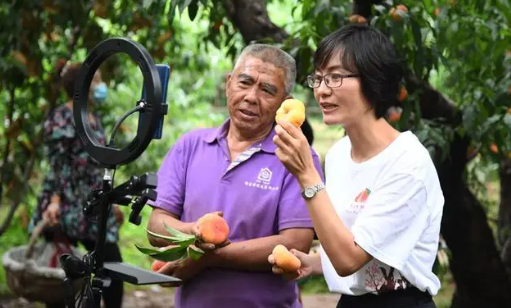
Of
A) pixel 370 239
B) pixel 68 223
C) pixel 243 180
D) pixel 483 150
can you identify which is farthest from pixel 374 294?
pixel 68 223

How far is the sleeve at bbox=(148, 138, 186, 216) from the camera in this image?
10.5ft

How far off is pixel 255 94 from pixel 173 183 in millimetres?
402

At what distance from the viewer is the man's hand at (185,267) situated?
307 cm

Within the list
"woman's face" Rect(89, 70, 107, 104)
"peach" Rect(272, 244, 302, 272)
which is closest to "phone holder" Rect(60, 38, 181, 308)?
"peach" Rect(272, 244, 302, 272)

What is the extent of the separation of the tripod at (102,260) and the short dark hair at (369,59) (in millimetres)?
723

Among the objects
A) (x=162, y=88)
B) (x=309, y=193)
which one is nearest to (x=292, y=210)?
(x=309, y=193)

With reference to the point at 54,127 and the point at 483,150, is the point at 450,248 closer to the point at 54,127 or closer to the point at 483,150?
the point at 483,150

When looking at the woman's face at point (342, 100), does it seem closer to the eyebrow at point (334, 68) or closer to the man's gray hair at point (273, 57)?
the eyebrow at point (334, 68)

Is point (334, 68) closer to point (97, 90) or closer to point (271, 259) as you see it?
point (271, 259)

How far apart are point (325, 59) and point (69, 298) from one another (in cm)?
99

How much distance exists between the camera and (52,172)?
5691 millimetres

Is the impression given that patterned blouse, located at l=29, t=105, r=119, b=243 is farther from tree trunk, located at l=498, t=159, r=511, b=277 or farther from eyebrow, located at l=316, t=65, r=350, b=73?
eyebrow, located at l=316, t=65, r=350, b=73

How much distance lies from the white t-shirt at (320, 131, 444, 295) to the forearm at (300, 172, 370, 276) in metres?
0.03

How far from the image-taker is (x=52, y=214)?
18.3 feet
